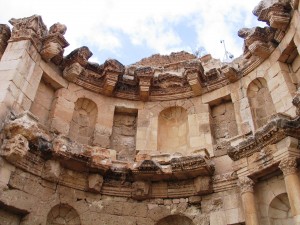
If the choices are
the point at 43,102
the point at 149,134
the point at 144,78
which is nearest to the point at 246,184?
the point at 149,134

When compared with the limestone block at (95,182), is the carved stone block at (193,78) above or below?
above

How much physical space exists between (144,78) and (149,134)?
1896mm

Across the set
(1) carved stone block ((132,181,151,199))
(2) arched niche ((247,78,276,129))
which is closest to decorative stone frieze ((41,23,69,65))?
(1) carved stone block ((132,181,151,199))

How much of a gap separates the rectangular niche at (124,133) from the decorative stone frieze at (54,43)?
2649 millimetres

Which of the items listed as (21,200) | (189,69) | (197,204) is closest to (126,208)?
(197,204)

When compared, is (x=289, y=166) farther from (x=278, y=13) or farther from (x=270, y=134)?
(x=278, y=13)

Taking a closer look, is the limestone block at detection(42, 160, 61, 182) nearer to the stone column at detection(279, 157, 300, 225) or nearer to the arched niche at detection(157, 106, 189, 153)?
the arched niche at detection(157, 106, 189, 153)

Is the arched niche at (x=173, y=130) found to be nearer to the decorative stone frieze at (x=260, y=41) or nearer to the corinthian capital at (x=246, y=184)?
the corinthian capital at (x=246, y=184)

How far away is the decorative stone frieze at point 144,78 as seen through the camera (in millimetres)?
11172

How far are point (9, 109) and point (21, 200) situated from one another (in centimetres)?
218

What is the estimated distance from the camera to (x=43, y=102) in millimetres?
10078

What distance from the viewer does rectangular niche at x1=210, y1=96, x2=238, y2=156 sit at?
10211 millimetres

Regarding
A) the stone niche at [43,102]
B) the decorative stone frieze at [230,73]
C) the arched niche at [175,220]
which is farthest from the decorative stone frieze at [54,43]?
the arched niche at [175,220]

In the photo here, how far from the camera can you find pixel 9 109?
8.21 metres
